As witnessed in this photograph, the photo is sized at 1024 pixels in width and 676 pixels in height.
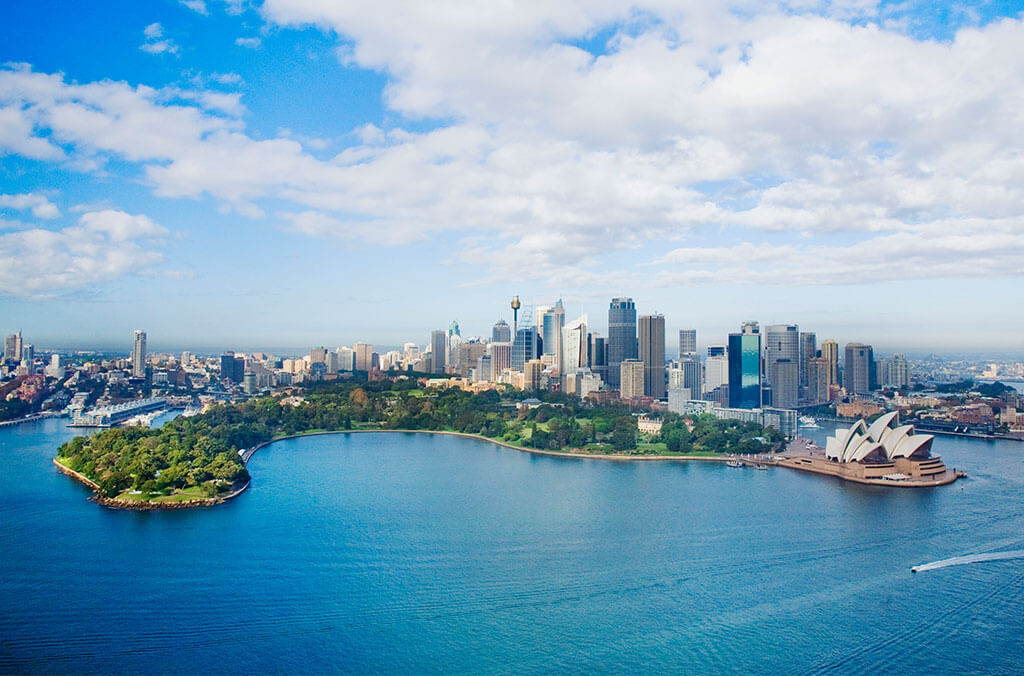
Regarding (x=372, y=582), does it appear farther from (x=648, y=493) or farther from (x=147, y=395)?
(x=147, y=395)

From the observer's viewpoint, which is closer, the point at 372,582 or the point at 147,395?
the point at 372,582

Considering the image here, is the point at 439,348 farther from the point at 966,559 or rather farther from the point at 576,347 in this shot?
the point at 966,559

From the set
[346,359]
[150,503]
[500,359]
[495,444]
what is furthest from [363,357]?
[150,503]

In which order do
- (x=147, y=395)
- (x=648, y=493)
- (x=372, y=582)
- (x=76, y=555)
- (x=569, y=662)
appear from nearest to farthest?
1. (x=569, y=662)
2. (x=372, y=582)
3. (x=76, y=555)
4. (x=648, y=493)
5. (x=147, y=395)

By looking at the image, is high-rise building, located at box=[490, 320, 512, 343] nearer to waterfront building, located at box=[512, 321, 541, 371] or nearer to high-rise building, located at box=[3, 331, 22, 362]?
waterfront building, located at box=[512, 321, 541, 371]

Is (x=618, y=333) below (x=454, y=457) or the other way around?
the other way around

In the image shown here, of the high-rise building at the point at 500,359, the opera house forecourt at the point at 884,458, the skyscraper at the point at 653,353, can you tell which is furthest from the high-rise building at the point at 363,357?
the opera house forecourt at the point at 884,458

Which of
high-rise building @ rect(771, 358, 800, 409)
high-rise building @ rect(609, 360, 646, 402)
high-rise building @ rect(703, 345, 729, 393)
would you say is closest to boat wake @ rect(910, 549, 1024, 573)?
high-rise building @ rect(771, 358, 800, 409)

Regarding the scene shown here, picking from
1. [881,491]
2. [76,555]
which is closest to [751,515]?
[881,491]
